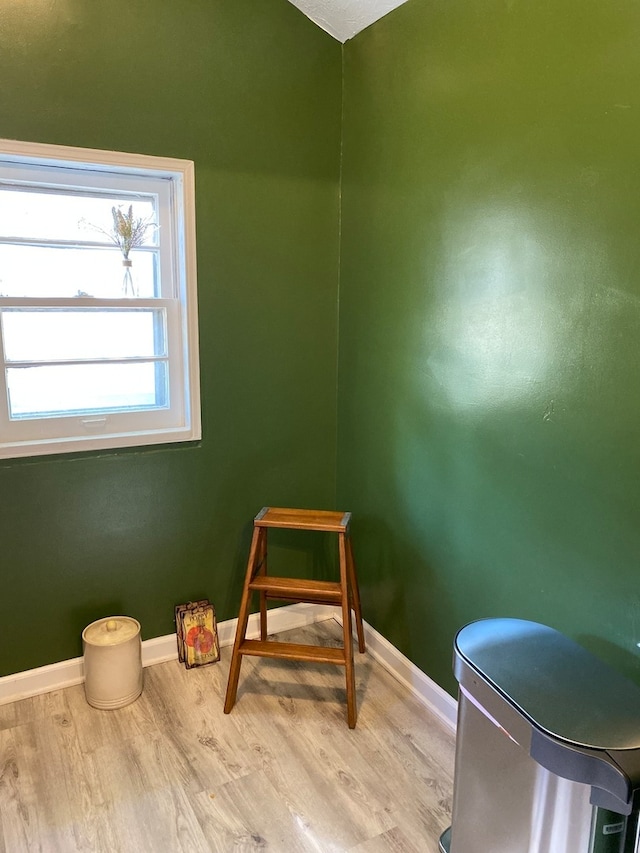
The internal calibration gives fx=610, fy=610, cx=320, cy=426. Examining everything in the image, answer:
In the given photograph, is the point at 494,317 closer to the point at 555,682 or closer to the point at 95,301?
the point at 555,682

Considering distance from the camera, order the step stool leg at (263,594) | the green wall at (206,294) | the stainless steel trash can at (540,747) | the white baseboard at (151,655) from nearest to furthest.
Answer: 1. the stainless steel trash can at (540,747)
2. the green wall at (206,294)
3. the white baseboard at (151,655)
4. the step stool leg at (263,594)

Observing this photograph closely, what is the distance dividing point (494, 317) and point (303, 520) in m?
0.98

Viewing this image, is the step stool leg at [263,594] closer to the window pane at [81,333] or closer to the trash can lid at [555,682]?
the window pane at [81,333]

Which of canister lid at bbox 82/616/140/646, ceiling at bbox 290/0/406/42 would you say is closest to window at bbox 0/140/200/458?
canister lid at bbox 82/616/140/646

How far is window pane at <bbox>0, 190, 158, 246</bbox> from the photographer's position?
2.08 m

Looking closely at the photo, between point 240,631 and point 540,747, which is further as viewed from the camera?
point 240,631

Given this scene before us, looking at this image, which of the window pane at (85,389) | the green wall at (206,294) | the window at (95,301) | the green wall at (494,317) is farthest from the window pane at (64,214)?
the green wall at (494,317)

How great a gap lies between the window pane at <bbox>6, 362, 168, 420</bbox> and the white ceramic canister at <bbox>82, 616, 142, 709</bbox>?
2.65 feet

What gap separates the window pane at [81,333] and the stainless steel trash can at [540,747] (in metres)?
1.58

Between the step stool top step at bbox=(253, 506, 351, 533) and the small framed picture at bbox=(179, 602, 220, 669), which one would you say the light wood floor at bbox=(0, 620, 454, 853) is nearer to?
the small framed picture at bbox=(179, 602, 220, 669)

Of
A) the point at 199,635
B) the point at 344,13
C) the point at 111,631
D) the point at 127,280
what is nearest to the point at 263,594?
the point at 199,635

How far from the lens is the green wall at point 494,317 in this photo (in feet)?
4.77

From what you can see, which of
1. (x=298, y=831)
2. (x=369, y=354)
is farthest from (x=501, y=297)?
(x=298, y=831)

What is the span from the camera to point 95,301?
7.23 ft
